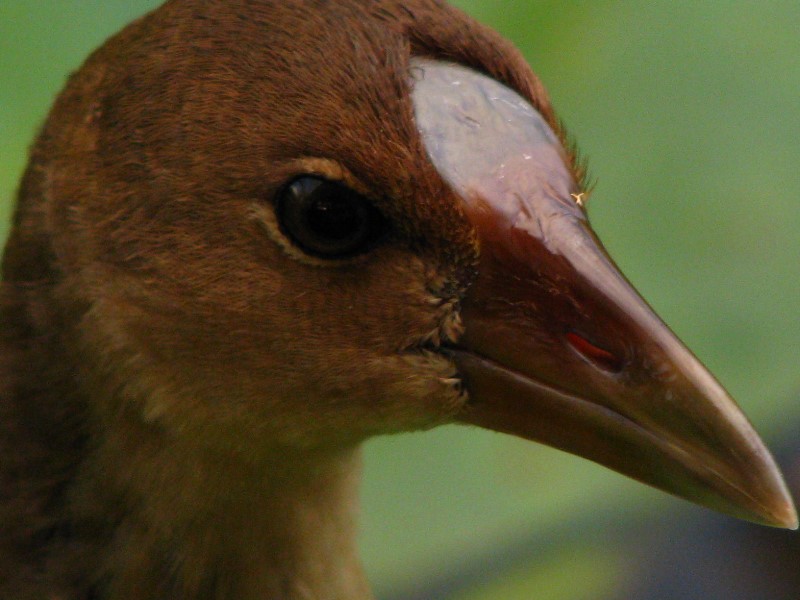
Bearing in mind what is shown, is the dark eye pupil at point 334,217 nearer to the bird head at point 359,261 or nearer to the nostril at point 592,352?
the bird head at point 359,261

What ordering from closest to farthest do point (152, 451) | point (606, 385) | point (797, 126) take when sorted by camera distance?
point (606, 385) → point (152, 451) → point (797, 126)

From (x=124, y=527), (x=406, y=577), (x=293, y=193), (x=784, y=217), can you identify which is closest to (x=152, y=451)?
(x=124, y=527)

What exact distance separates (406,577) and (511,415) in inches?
47.9

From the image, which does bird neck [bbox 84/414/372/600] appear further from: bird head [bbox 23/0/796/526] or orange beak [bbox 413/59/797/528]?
orange beak [bbox 413/59/797/528]

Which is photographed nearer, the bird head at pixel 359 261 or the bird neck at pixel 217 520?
the bird head at pixel 359 261

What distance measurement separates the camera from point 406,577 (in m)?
2.58

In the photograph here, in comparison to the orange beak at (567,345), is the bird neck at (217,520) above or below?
below

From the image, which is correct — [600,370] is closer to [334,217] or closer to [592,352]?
[592,352]

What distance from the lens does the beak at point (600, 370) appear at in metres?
1.33

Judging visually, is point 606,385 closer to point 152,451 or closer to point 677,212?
point 152,451

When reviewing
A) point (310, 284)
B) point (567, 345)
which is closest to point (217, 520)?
point (310, 284)

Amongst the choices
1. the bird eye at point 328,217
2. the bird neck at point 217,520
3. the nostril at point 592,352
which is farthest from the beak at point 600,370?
the bird neck at point 217,520

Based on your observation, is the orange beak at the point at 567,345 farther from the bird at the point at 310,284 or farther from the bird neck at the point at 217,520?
the bird neck at the point at 217,520

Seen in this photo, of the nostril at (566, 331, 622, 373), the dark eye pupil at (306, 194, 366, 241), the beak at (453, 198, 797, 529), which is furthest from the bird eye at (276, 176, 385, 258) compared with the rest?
the nostril at (566, 331, 622, 373)
